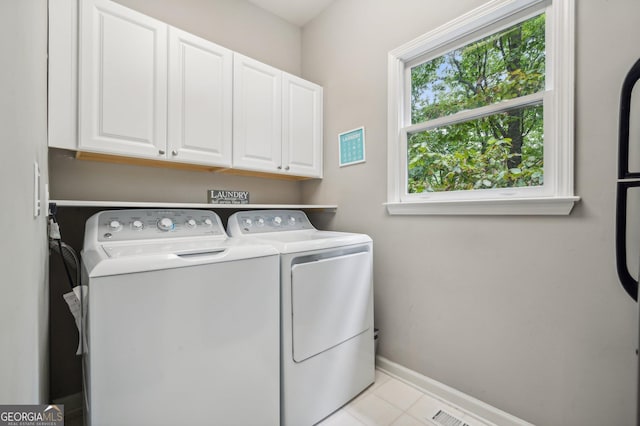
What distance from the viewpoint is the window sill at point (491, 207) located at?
1299 mm

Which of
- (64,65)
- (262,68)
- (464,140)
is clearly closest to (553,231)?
(464,140)

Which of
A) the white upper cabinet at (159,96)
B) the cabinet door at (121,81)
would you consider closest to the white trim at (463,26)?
the white upper cabinet at (159,96)

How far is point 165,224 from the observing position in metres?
1.61

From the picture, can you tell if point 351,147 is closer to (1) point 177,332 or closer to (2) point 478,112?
(2) point 478,112

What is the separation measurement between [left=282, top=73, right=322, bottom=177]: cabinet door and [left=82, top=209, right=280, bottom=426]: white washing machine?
109 cm

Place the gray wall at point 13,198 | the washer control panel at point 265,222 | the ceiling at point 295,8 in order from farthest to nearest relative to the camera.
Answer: the ceiling at point 295,8
the washer control panel at point 265,222
the gray wall at point 13,198

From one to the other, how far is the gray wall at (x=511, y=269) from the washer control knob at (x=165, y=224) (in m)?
1.27

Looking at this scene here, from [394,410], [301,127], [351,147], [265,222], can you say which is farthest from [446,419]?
[301,127]

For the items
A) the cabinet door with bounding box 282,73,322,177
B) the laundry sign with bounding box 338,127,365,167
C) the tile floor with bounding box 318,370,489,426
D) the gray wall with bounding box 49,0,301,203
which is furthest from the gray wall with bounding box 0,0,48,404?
the laundry sign with bounding box 338,127,365,167

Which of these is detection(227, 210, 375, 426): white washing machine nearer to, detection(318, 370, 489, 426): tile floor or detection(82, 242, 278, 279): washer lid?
detection(318, 370, 489, 426): tile floor

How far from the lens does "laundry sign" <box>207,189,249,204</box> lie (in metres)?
2.16

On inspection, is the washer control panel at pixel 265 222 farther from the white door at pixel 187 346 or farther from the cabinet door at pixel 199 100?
the white door at pixel 187 346

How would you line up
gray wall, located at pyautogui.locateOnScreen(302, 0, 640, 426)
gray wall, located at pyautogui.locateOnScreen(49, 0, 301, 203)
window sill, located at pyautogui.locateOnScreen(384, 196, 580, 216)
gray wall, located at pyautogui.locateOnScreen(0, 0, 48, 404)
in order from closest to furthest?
gray wall, located at pyautogui.locateOnScreen(0, 0, 48, 404)
gray wall, located at pyautogui.locateOnScreen(302, 0, 640, 426)
window sill, located at pyautogui.locateOnScreen(384, 196, 580, 216)
gray wall, located at pyautogui.locateOnScreen(49, 0, 301, 203)

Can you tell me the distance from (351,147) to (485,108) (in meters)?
Result: 0.94
